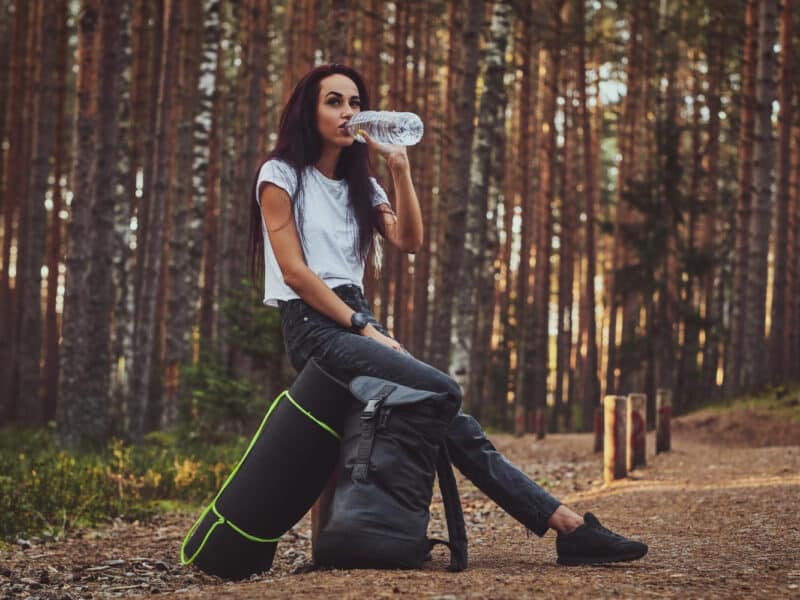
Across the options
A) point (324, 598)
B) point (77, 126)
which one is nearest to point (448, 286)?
point (77, 126)

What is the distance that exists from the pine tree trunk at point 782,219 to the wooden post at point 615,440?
42.2 feet

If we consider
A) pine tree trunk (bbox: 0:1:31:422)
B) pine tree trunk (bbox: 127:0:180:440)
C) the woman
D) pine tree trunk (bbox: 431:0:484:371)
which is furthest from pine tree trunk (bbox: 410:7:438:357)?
the woman

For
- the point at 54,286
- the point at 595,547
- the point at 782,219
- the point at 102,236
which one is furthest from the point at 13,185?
the point at 595,547

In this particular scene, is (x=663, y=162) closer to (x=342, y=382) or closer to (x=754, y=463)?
(x=754, y=463)

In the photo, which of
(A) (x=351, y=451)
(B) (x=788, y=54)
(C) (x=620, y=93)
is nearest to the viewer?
(A) (x=351, y=451)

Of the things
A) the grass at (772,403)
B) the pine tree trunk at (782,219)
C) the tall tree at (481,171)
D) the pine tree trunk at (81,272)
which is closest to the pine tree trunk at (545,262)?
the pine tree trunk at (782,219)

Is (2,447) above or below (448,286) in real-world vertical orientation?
below

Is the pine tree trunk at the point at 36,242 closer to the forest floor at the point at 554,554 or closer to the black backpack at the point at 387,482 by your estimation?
the forest floor at the point at 554,554

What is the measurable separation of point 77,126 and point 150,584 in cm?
922

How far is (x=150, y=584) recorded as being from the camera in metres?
5.71

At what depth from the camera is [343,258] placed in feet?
16.7

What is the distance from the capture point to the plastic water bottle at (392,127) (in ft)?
16.1

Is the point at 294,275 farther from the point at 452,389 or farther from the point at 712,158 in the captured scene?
the point at 712,158

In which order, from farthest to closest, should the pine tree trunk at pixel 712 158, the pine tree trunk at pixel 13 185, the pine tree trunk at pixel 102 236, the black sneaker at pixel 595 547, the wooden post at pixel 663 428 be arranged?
the pine tree trunk at pixel 712 158 → the pine tree trunk at pixel 13 185 → the pine tree trunk at pixel 102 236 → the wooden post at pixel 663 428 → the black sneaker at pixel 595 547
